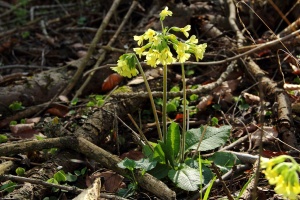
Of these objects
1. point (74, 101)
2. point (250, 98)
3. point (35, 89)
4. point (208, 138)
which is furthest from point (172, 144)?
point (35, 89)

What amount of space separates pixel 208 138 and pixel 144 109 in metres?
0.93

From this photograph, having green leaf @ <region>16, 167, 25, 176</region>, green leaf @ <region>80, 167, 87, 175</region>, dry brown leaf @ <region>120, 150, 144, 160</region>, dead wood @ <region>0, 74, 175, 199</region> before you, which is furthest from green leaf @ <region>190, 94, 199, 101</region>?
green leaf @ <region>16, 167, 25, 176</region>

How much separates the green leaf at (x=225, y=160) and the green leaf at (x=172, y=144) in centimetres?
22

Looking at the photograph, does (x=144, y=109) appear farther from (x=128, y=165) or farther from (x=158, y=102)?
(x=128, y=165)

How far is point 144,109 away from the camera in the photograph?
12.0 feet

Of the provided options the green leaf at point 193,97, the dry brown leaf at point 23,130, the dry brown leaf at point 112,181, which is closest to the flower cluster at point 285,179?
the dry brown leaf at point 112,181

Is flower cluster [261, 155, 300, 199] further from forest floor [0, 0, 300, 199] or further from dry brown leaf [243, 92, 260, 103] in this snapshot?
dry brown leaf [243, 92, 260, 103]

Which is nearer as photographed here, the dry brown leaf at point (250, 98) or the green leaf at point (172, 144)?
the green leaf at point (172, 144)

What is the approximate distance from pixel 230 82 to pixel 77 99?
48.8 inches

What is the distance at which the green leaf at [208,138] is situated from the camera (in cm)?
279

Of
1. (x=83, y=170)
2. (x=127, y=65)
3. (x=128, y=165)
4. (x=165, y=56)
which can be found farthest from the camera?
(x=83, y=170)

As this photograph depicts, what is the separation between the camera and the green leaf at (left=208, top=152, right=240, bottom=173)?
265 centimetres

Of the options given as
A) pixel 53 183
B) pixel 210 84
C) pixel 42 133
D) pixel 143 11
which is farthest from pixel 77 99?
pixel 143 11

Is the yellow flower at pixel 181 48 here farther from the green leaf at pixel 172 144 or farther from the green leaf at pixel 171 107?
the green leaf at pixel 171 107
